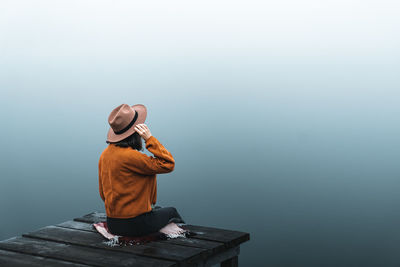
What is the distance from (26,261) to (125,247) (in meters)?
0.48

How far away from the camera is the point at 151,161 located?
263cm

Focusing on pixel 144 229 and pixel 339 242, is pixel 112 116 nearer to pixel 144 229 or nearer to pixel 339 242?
pixel 144 229

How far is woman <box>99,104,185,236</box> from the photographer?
104 inches

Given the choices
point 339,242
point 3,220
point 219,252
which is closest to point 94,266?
point 219,252

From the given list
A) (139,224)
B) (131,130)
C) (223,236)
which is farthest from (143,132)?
(223,236)

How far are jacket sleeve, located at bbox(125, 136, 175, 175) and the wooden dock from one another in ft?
1.29

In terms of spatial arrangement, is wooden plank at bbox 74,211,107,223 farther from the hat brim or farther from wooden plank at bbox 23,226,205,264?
the hat brim

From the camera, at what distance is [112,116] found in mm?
2779

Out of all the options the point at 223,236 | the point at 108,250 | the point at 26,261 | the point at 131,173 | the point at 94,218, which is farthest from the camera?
the point at 94,218

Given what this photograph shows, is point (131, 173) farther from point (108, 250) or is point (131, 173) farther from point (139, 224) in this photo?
point (108, 250)

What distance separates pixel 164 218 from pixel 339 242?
73.2 inches

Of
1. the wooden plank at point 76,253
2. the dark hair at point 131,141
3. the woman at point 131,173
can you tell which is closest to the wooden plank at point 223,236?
the woman at point 131,173

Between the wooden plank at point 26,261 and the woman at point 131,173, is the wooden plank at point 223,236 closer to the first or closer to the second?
the woman at point 131,173

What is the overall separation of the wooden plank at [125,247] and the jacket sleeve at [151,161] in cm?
39
